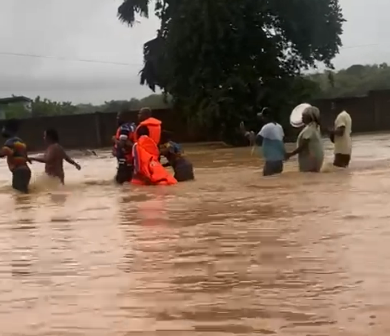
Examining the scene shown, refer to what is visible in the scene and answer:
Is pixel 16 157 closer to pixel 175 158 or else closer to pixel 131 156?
pixel 131 156

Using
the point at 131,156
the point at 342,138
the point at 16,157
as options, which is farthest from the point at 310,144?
the point at 16,157

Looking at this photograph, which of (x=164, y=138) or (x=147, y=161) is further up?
(x=164, y=138)

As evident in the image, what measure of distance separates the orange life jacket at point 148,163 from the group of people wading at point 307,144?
169 centimetres

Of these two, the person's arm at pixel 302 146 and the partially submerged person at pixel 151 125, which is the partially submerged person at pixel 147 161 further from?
the person's arm at pixel 302 146

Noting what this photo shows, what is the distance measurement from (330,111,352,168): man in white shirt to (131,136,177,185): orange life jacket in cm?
288

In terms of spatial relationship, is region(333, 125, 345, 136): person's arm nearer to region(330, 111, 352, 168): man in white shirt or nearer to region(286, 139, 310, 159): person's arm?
region(330, 111, 352, 168): man in white shirt

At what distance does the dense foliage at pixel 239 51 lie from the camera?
2995 cm

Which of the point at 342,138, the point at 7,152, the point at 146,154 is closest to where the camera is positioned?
the point at 7,152

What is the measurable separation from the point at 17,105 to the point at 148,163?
3756cm

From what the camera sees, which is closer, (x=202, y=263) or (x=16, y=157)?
(x=202, y=263)

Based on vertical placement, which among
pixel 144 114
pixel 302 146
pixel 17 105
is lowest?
pixel 302 146

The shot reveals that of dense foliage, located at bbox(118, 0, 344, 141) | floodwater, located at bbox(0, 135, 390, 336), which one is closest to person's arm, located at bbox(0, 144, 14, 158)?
floodwater, located at bbox(0, 135, 390, 336)

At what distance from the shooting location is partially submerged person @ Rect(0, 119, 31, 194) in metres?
13.3

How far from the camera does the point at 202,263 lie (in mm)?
6457
